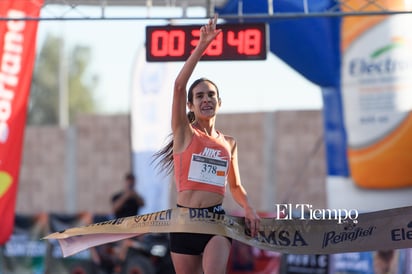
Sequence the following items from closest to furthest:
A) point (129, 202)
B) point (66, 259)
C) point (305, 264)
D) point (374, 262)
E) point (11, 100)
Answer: point (11, 100) → point (374, 262) → point (305, 264) → point (129, 202) → point (66, 259)

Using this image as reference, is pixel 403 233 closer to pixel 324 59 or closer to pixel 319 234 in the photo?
pixel 319 234

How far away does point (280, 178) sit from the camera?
75.0ft

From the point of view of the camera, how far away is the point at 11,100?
43.8 feet

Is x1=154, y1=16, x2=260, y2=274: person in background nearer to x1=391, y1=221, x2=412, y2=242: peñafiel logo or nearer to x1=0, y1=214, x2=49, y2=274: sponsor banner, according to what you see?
x1=391, y1=221, x2=412, y2=242: peñafiel logo

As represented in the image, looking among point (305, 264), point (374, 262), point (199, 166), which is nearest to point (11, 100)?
point (305, 264)

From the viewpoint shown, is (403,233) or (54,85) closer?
(403,233)

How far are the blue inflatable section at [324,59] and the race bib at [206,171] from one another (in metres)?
6.84

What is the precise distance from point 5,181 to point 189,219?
6.13 metres

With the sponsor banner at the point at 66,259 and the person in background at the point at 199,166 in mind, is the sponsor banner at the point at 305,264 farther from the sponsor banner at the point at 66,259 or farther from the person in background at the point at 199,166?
the person in background at the point at 199,166

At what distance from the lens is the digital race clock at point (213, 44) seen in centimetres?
1084

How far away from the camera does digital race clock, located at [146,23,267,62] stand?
35.6 feet

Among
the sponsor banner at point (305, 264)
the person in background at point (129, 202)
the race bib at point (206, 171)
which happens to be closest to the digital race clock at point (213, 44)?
the race bib at point (206, 171)

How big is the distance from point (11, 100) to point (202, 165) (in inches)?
→ 254

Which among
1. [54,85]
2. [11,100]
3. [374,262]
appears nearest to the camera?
[11,100]
